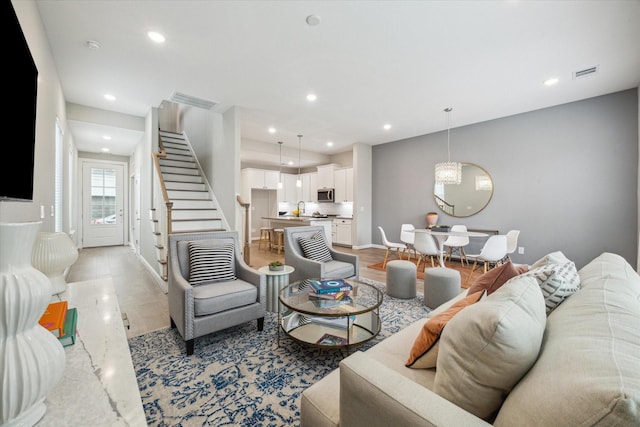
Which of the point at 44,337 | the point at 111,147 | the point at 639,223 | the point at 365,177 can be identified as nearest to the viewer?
the point at 44,337

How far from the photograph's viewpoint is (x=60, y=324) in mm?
1214

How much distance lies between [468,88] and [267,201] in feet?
23.3

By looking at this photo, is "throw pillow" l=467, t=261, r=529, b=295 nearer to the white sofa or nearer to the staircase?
the white sofa

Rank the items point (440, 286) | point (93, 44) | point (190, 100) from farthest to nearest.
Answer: point (190, 100)
point (440, 286)
point (93, 44)

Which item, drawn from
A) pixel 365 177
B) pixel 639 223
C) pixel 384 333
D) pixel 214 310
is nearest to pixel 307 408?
pixel 214 310

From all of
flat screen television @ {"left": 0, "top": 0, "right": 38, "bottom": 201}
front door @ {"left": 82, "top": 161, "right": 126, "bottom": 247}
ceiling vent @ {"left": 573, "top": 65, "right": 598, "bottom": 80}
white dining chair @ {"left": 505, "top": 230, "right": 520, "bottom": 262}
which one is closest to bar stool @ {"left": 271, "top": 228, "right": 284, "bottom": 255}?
front door @ {"left": 82, "top": 161, "right": 126, "bottom": 247}

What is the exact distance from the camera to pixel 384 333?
8.32 ft

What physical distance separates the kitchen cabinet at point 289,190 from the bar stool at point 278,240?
2.05 meters

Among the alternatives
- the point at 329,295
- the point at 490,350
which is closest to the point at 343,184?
the point at 329,295

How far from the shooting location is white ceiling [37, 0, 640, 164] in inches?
94.3

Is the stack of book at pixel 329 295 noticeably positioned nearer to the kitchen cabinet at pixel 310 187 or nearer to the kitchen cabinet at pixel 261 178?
the kitchen cabinet at pixel 261 178

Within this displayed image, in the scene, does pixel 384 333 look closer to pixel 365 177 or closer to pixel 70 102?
pixel 365 177

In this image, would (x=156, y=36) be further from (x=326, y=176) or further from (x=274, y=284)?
(x=326, y=176)

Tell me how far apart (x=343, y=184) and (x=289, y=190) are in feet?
7.34
